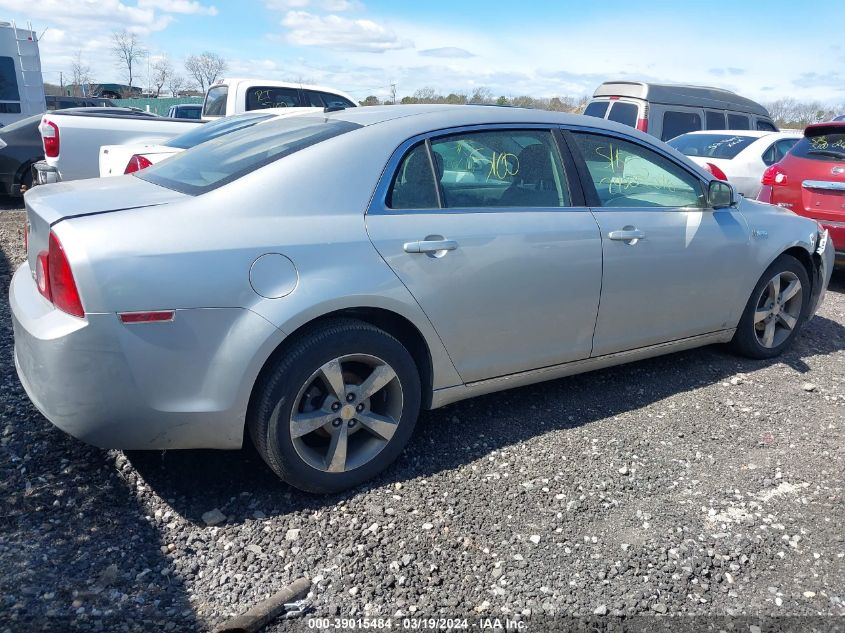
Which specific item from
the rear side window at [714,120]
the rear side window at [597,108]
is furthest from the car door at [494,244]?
the rear side window at [714,120]

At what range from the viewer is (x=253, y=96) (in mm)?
9977

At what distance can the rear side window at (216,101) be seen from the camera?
10102 mm

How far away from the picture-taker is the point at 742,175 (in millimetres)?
9094

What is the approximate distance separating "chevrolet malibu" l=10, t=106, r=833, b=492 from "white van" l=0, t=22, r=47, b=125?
13270 mm

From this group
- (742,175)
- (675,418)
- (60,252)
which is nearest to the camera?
(60,252)

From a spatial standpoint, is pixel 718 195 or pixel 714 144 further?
pixel 714 144

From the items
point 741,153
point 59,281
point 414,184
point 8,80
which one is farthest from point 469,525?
point 8,80

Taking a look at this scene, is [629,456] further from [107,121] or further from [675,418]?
[107,121]

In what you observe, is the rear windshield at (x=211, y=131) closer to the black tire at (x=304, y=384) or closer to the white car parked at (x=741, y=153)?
the black tire at (x=304, y=384)

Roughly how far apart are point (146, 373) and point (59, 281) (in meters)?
0.47

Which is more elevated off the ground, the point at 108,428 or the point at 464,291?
the point at 464,291

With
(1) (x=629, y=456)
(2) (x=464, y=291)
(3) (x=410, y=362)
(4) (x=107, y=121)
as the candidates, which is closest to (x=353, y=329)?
(3) (x=410, y=362)

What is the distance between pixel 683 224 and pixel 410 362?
194 cm

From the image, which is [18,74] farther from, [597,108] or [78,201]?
[78,201]
